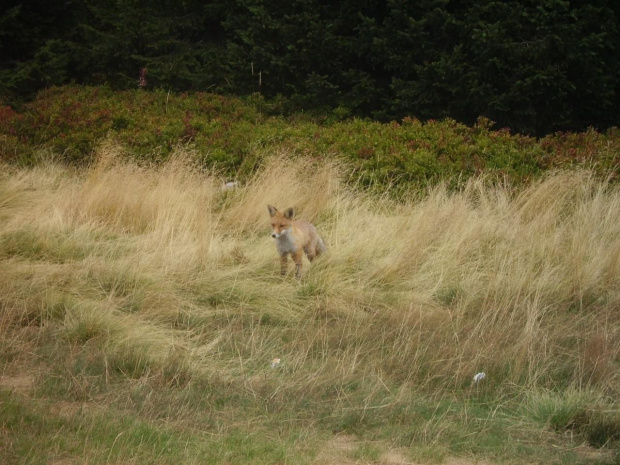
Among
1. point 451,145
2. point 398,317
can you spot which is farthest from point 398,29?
point 398,317

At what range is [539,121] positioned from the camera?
1622 cm

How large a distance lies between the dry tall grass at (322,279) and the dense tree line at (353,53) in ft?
18.4

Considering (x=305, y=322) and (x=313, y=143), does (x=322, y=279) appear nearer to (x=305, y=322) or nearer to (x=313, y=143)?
(x=305, y=322)

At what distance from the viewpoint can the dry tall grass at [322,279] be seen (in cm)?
580

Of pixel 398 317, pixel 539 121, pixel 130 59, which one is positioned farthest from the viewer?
pixel 130 59

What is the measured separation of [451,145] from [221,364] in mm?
6747

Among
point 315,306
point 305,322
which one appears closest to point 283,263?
point 315,306

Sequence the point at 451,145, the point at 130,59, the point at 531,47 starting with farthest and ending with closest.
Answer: the point at 130,59
the point at 531,47
the point at 451,145

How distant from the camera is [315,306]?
22.8 feet

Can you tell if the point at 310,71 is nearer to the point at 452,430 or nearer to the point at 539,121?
the point at 539,121

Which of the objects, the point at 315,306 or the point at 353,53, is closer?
the point at 315,306

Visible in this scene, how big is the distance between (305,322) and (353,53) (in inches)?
473

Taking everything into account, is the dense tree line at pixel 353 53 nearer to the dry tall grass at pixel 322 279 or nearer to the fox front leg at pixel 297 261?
the dry tall grass at pixel 322 279

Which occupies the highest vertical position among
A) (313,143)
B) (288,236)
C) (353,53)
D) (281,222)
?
(353,53)
